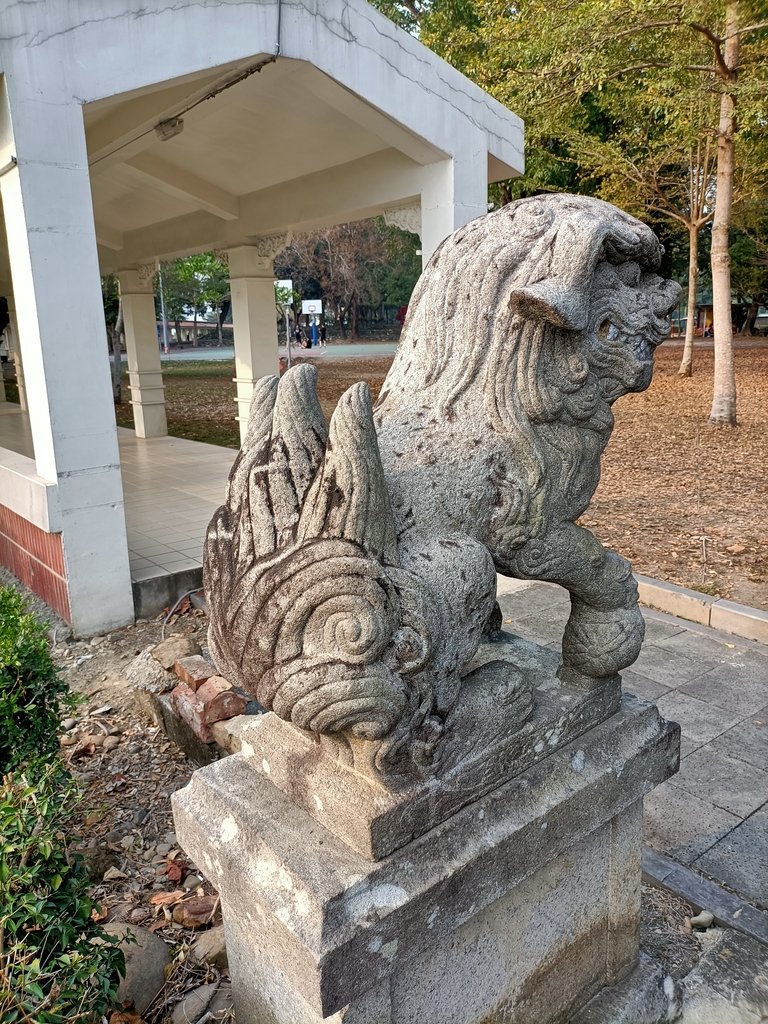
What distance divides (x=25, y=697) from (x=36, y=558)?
2.89 metres

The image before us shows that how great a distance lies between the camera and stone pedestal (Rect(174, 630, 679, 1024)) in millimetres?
1579

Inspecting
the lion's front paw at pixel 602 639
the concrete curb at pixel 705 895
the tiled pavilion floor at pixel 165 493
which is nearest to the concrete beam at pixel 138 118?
the tiled pavilion floor at pixel 165 493

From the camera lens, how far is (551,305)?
1701mm

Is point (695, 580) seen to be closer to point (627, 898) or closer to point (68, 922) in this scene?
point (627, 898)

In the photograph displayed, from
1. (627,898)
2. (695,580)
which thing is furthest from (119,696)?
(695,580)

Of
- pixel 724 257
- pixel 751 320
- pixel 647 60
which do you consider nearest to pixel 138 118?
pixel 647 60

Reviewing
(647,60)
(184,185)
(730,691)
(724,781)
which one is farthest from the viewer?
(647,60)

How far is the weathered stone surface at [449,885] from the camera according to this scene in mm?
1559

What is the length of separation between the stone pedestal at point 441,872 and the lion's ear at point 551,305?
39.2 inches

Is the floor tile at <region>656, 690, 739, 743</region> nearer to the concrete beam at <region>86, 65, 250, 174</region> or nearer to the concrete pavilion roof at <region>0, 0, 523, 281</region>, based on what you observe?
the concrete pavilion roof at <region>0, 0, 523, 281</region>

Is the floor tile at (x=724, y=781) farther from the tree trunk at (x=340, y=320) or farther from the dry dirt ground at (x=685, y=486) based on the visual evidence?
the tree trunk at (x=340, y=320)

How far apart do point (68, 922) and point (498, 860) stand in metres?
1.05

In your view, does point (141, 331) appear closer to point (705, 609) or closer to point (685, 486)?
point (685, 486)

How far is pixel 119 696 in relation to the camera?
4199mm
